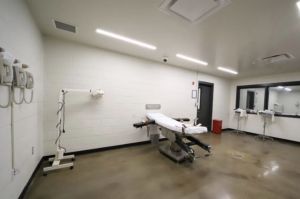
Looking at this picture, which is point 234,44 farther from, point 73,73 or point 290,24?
point 73,73

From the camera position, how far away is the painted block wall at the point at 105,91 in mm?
2984

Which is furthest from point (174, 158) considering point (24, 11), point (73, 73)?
point (24, 11)

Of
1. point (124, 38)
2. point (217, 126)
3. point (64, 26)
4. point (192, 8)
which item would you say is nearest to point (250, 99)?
point (217, 126)

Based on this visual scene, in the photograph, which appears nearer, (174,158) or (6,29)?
(6,29)

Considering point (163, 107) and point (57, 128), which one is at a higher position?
point (163, 107)

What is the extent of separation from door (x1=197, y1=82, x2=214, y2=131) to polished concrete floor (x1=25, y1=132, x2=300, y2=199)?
2.65 metres

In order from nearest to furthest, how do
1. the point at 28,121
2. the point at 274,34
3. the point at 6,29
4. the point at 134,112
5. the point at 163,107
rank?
the point at 6,29 < the point at 28,121 < the point at 274,34 < the point at 134,112 < the point at 163,107

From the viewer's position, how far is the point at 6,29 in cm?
139

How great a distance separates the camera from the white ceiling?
1864 millimetres

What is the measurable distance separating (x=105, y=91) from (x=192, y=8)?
2702 mm

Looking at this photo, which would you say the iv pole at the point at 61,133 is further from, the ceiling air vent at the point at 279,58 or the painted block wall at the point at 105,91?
the ceiling air vent at the point at 279,58

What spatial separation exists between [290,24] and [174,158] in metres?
3.22

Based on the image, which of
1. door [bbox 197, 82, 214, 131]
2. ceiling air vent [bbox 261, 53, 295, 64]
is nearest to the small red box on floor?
door [bbox 197, 82, 214, 131]

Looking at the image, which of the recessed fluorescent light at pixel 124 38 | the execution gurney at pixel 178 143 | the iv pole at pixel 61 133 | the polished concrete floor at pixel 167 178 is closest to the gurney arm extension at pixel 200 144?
the execution gurney at pixel 178 143
